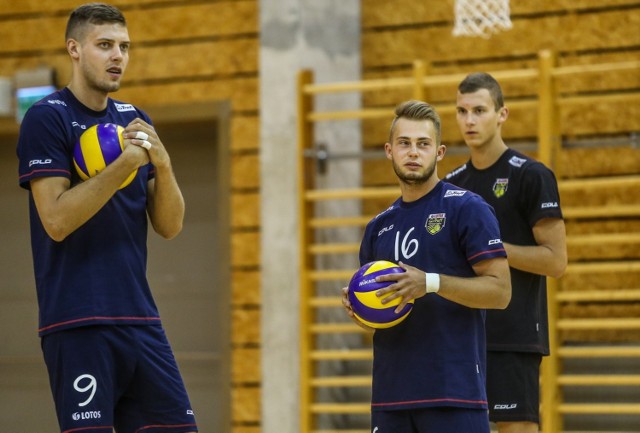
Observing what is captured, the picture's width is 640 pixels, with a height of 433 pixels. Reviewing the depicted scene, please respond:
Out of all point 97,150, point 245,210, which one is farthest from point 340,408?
point 97,150

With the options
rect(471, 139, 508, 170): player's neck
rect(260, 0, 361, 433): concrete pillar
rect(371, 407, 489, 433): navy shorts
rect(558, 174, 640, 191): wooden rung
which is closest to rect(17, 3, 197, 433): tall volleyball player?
rect(371, 407, 489, 433): navy shorts

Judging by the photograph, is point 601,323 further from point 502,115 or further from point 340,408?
point 502,115

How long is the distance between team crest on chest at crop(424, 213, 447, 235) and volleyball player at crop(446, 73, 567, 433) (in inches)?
34.0

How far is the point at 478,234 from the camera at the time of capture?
3.89m

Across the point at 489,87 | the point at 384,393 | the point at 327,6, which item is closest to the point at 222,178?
the point at 327,6

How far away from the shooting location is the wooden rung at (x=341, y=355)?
7848 mm

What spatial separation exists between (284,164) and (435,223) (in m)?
4.41

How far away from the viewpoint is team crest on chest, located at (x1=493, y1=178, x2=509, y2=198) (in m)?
4.92

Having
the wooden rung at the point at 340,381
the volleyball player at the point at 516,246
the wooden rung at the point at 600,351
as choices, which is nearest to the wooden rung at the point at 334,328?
the wooden rung at the point at 340,381

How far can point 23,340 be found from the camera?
9.52 m

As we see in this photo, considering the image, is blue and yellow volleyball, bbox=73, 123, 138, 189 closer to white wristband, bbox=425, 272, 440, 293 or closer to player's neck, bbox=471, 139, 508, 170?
white wristband, bbox=425, 272, 440, 293

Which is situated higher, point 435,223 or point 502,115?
point 502,115

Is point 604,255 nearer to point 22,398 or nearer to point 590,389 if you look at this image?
point 590,389

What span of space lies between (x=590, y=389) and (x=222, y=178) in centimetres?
314
